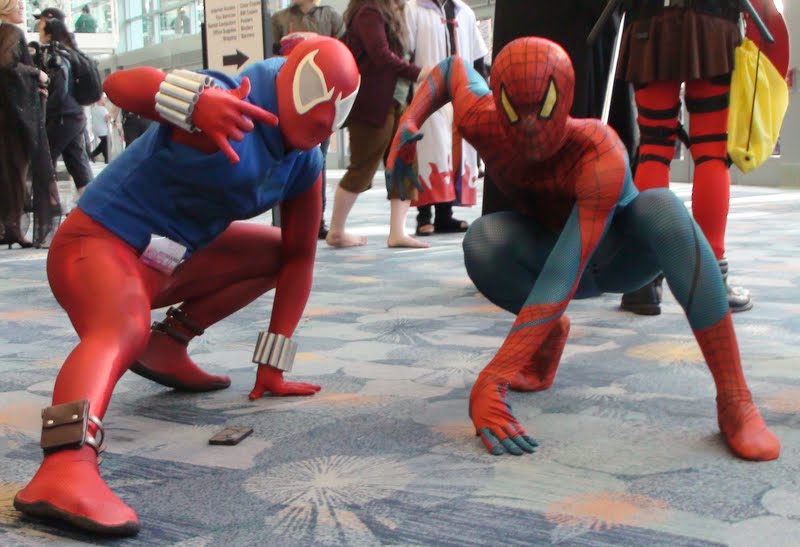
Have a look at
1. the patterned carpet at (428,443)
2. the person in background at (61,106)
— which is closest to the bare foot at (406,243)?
the patterned carpet at (428,443)

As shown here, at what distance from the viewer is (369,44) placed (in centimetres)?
440

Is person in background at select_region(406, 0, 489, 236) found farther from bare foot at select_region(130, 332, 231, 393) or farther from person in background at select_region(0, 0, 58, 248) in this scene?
bare foot at select_region(130, 332, 231, 393)

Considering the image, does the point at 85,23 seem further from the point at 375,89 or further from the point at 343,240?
the point at 375,89

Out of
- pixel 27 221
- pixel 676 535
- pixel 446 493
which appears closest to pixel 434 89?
pixel 446 493

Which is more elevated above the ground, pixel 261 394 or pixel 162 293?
pixel 162 293

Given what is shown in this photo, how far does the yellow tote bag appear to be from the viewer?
2.61m

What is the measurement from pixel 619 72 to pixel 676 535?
180cm

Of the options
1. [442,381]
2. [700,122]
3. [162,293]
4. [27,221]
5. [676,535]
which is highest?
[700,122]

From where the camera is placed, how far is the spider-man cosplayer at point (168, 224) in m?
1.39

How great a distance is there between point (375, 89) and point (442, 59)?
0.34 meters

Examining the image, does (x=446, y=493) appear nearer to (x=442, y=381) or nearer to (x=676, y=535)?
(x=676, y=535)

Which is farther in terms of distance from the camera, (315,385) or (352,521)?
(315,385)

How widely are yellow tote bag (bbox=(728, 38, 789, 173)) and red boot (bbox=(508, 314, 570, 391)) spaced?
2.89 ft

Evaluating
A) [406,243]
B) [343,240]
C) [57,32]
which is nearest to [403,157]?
[406,243]
